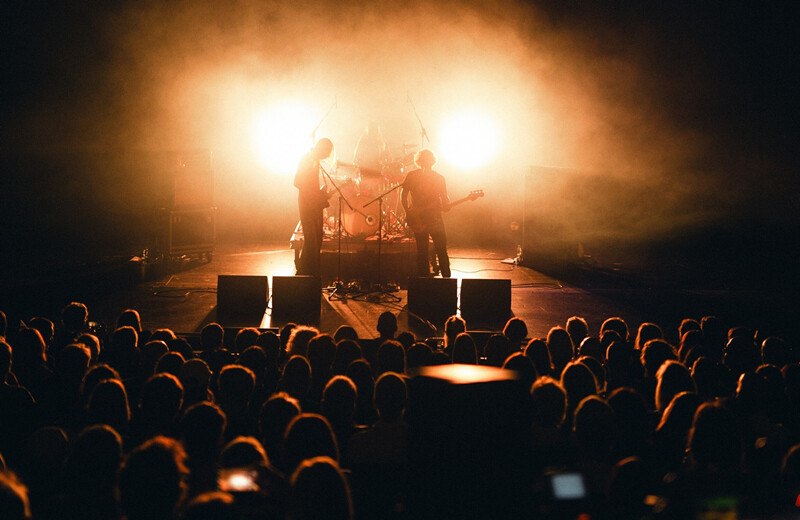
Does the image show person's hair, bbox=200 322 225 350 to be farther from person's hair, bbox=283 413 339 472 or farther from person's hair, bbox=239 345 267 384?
person's hair, bbox=283 413 339 472

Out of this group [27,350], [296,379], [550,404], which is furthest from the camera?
[27,350]

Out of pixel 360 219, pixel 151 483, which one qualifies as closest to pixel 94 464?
pixel 151 483

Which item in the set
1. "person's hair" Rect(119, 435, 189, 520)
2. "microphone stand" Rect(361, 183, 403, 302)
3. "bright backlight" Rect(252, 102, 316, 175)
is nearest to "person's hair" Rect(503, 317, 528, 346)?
"microphone stand" Rect(361, 183, 403, 302)

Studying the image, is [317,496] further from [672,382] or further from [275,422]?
[672,382]

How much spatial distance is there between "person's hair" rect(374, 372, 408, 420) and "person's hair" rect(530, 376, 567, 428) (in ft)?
2.28

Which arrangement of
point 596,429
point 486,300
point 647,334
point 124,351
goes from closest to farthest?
1. point 596,429
2. point 124,351
3. point 647,334
4. point 486,300

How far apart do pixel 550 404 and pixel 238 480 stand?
1.73m

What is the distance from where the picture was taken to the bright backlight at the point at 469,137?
16.2 m

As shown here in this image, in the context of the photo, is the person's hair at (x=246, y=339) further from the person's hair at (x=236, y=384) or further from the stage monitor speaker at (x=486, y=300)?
the stage monitor speaker at (x=486, y=300)

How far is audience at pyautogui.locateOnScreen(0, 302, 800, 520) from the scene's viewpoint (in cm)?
209

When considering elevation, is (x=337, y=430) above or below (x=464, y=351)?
below

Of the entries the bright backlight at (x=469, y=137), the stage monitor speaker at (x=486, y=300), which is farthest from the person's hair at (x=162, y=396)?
the bright backlight at (x=469, y=137)

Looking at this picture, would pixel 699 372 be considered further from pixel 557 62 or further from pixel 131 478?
pixel 557 62

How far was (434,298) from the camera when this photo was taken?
7.51 metres
